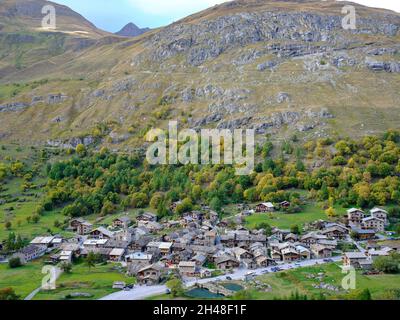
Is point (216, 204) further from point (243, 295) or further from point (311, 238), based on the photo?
point (243, 295)

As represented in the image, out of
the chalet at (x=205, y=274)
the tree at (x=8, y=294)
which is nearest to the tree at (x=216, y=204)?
the chalet at (x=205, y=274)

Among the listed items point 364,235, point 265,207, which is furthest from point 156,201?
point 364,235

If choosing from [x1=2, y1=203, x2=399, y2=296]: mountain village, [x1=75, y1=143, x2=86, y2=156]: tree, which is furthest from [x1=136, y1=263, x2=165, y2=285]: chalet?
[x1=75, y1=143, x2=86, y2=156]: tree

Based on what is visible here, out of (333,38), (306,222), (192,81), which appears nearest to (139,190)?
(306,222)

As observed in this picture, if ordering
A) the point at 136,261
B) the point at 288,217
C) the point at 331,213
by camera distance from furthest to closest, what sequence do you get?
the point at 288,217, the point at 331,213, the point at 136,261

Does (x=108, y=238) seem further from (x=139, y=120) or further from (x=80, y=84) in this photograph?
(x=80, y=84)

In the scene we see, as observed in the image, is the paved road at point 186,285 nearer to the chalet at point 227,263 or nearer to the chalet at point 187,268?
the chalet at point 227,263

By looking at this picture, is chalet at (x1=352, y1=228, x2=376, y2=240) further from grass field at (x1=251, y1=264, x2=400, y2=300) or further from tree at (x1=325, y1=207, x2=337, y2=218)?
grass field at (x1=251, y1=264, x2=400, y2=300)
